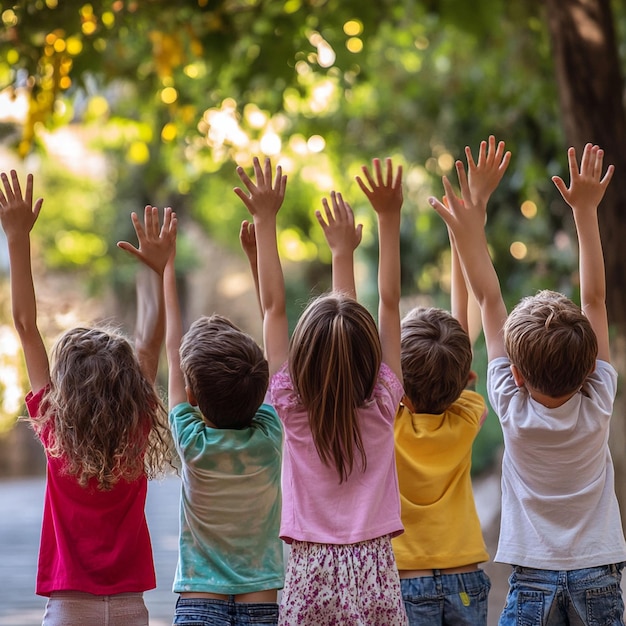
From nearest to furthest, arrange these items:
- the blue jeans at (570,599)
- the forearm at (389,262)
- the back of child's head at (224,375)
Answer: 1. the blue jeans at (570,599)
2. the back of child's head at (224,375)
3. the forearm at (389,262)

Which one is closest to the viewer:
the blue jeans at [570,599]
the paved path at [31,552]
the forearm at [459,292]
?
the blue jeans at [570,599]

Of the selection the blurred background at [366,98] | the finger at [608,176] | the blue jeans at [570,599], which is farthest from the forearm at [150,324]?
the blurred background at [366,98]

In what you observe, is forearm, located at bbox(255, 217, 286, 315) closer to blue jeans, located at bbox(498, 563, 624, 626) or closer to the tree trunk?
blue jeans, located at bbox(498, 563, 624, 626)

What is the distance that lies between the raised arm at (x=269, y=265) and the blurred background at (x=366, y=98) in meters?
1.93

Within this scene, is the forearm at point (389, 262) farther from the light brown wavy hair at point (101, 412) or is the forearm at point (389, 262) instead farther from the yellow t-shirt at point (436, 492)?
the light brown wavy hair at point (101, 412)

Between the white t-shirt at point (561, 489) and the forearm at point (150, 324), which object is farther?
the forearm at point (150, 324)

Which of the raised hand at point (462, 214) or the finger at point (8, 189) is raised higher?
the finger at point (8, 189)

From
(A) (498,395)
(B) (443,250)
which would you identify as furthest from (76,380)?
(B) (443,250)

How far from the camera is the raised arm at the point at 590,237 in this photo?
277cm

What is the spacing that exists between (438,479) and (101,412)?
93 centimetres

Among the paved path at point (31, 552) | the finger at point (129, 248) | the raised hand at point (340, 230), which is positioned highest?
the raised hand at point (340, 230)

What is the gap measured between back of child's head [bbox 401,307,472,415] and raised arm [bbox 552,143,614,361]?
0.36 meters

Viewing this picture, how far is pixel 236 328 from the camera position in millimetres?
2807

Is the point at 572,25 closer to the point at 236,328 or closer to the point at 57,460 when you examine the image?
the point at 236,328
